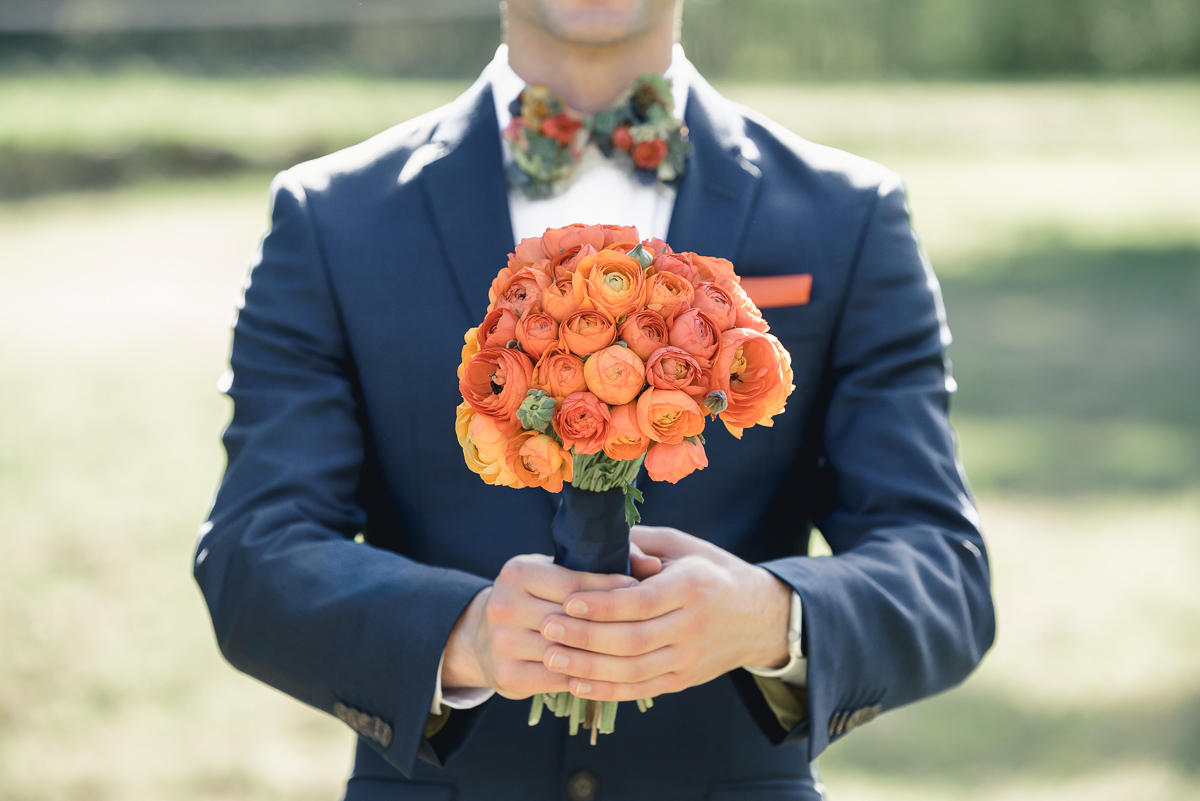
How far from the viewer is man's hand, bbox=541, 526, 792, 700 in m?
1.72

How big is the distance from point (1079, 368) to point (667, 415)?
9.68 meters

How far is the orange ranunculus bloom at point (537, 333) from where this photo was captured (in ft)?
5.09

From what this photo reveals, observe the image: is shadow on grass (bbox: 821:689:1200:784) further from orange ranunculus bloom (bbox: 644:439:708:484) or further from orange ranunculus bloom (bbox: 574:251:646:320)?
orange ranunculus bloom (bbox: 574:251:646:320)

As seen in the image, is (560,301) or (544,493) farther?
(544,493)

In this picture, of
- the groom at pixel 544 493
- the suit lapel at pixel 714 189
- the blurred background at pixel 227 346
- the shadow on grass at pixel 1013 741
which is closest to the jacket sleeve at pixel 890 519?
the groom at pixel 544 493

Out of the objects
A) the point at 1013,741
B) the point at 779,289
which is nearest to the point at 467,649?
the point at 779,289

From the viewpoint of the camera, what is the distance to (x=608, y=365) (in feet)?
4.99

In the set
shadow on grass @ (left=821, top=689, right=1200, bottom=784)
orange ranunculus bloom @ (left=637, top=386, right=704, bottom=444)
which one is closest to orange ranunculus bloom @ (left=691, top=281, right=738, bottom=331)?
orange ranunculus bloom @ (left=637, top=386, right=704, bottom=444)

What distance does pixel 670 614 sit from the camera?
5.77ft

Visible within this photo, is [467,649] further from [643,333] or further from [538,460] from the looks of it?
[643,333]

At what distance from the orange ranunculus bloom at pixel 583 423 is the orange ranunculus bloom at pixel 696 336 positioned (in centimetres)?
12

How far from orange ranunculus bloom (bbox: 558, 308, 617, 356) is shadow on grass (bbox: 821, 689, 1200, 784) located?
11.7ft

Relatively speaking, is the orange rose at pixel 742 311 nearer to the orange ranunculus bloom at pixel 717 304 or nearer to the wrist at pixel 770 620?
the orange ranunculus bloom at pixel 717 304

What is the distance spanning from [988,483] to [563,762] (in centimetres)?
606
